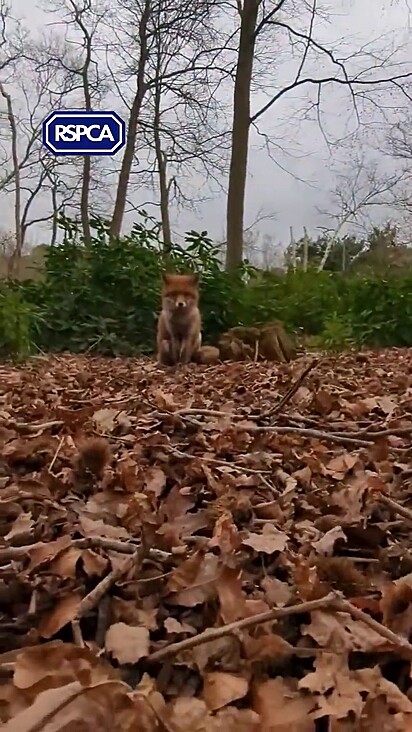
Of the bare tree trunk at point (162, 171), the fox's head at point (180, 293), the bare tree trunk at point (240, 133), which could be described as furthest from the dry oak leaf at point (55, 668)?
the bare tree trunk at point (162, 171)

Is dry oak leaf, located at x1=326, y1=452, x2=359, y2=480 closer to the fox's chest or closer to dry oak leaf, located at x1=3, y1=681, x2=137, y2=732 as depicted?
dry oak leaf, located at x1=3, y1=681, x2=137, y2=732

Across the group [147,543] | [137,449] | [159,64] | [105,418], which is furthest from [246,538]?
[159,64]

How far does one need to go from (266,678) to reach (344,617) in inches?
5.4

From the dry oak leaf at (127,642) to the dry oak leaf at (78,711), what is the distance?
5.2 inches

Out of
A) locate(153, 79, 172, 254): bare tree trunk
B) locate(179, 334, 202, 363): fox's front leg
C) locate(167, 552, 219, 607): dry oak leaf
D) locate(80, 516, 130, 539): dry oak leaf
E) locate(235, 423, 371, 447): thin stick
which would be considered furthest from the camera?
locate(153, 79, 172, 254): bare tree trunk

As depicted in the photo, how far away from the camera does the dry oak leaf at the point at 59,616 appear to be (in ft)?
2.87

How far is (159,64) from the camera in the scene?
13609mm

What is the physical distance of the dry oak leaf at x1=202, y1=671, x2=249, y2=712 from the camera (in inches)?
29.2

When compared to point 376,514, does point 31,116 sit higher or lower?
higher

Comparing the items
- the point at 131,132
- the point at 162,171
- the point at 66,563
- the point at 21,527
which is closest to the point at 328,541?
the point at 66,563

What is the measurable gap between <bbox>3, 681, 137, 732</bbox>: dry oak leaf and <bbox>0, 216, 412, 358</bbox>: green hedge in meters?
7.56

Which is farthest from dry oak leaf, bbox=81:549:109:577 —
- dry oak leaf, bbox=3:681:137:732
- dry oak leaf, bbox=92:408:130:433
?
dry oak leaf, bbox=92:408:130:433

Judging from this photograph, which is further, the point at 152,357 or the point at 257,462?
the point at 152,357

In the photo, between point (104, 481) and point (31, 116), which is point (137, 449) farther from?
point (31, 116)
